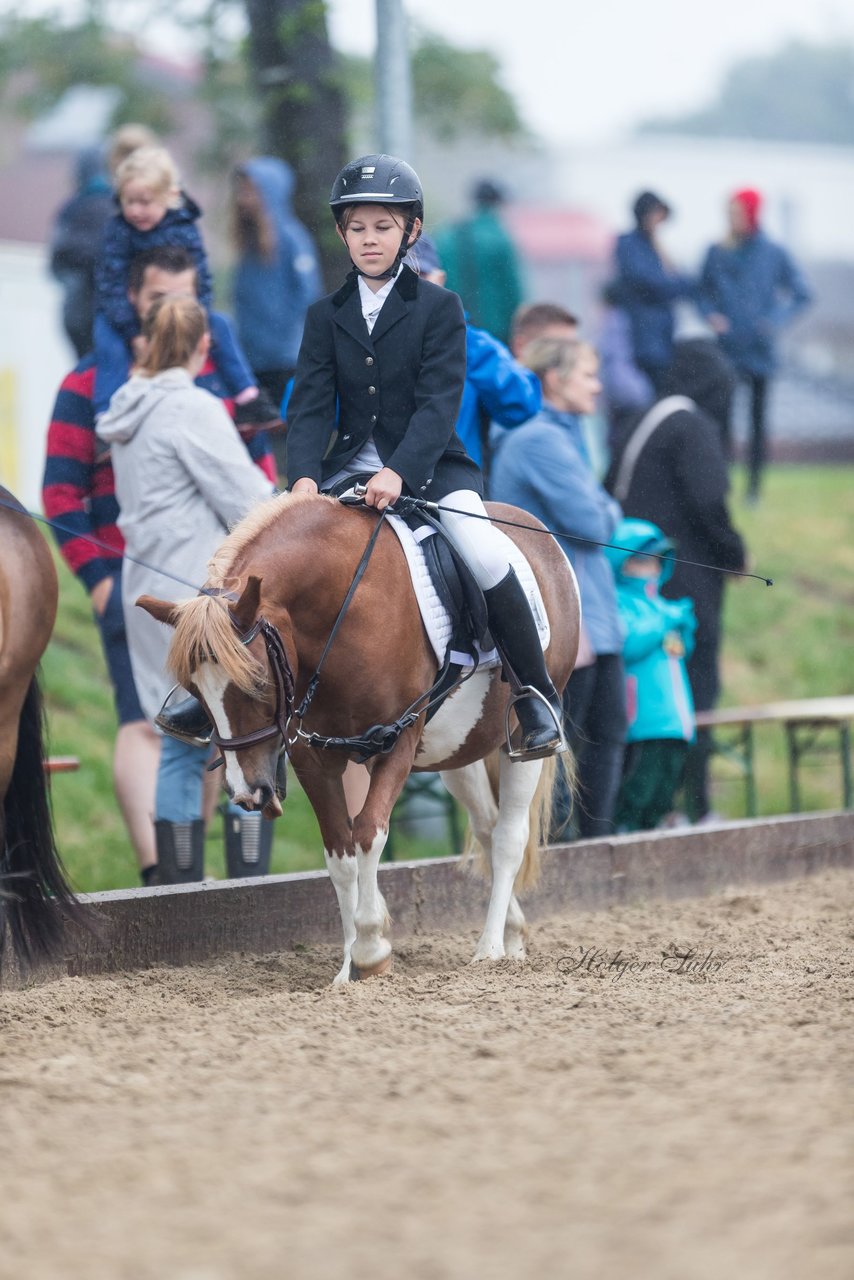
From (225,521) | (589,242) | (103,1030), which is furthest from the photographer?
(589,242)

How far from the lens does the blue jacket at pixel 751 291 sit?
516 inches

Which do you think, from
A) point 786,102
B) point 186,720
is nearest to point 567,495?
point 186,720

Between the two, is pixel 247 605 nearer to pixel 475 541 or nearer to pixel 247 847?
pixel 475 541

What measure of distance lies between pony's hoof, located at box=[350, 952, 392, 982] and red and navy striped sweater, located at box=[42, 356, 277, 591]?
2122 millimetres

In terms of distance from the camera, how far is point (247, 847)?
6.91m

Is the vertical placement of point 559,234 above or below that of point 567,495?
above

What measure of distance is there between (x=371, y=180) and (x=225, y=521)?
1.57 meters

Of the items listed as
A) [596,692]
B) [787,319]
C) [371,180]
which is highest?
[787,319]

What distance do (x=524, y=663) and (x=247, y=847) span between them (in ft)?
5.12

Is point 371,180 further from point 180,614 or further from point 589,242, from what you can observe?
point 589,242

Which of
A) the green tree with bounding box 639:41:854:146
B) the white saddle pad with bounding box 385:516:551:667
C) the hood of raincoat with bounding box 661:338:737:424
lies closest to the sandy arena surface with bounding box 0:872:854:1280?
the white saddle pad with bounding box 385:516:551:667

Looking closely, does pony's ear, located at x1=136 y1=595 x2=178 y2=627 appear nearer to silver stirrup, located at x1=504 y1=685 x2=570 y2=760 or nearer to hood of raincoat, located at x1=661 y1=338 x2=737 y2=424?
silver stirrup, located at x1=504 y1=685 x2=570 y2=760

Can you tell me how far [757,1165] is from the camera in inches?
126

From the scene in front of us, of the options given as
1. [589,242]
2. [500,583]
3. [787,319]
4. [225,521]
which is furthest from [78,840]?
[589,242]
